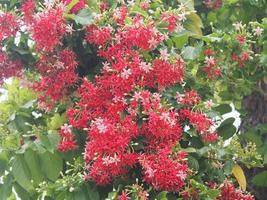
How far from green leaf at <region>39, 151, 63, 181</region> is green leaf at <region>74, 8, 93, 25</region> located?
0.53m

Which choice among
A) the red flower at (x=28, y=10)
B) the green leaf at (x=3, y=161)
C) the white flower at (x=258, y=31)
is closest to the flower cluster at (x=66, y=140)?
the green leaf at (x=3, y=161)

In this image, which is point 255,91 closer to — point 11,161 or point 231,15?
point 231,15

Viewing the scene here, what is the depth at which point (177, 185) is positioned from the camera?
84.4 inches

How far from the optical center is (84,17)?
7.92 ft

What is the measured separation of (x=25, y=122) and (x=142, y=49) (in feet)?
2.19

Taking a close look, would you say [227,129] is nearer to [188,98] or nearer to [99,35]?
[188,98]

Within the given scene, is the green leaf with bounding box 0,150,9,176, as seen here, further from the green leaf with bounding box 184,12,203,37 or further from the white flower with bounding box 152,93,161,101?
the green leaf with bounding box 184,12,203,37

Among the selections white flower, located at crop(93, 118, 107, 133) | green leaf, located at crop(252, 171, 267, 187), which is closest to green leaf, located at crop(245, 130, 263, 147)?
green leaf, located at crop(252, 171, 267, 187)

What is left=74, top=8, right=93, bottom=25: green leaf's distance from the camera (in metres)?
2.38

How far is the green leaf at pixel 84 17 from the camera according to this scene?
238 cm

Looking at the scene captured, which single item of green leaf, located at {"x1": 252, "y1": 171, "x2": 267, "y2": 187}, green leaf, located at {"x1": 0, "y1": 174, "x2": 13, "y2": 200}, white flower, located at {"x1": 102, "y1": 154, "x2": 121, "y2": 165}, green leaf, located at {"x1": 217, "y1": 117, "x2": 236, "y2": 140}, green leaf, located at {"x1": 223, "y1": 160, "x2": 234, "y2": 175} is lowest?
green leaf, located at {"x1": 252, "y1": 171, "x2": 267, "y2": 187}

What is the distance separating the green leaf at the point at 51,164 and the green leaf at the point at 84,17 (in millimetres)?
530

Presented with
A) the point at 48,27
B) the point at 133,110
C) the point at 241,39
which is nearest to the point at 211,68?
the point at 241,39

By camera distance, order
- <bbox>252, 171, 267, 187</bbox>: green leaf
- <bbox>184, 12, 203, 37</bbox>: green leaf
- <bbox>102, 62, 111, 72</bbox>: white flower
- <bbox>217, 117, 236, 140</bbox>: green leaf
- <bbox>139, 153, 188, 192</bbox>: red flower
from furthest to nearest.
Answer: <bbox>252, 171, 267, 187</bbox>: green leaf < <bbox>184, 12, 203, 37</bbox>: green leaf < <bbox>217, 117, 236, 140</bbox>: green leaf < <bbox>102, 62, 111, 72</bbox>: white flower < <bbox>139, 153, 188, 192</bbox>: red flower
